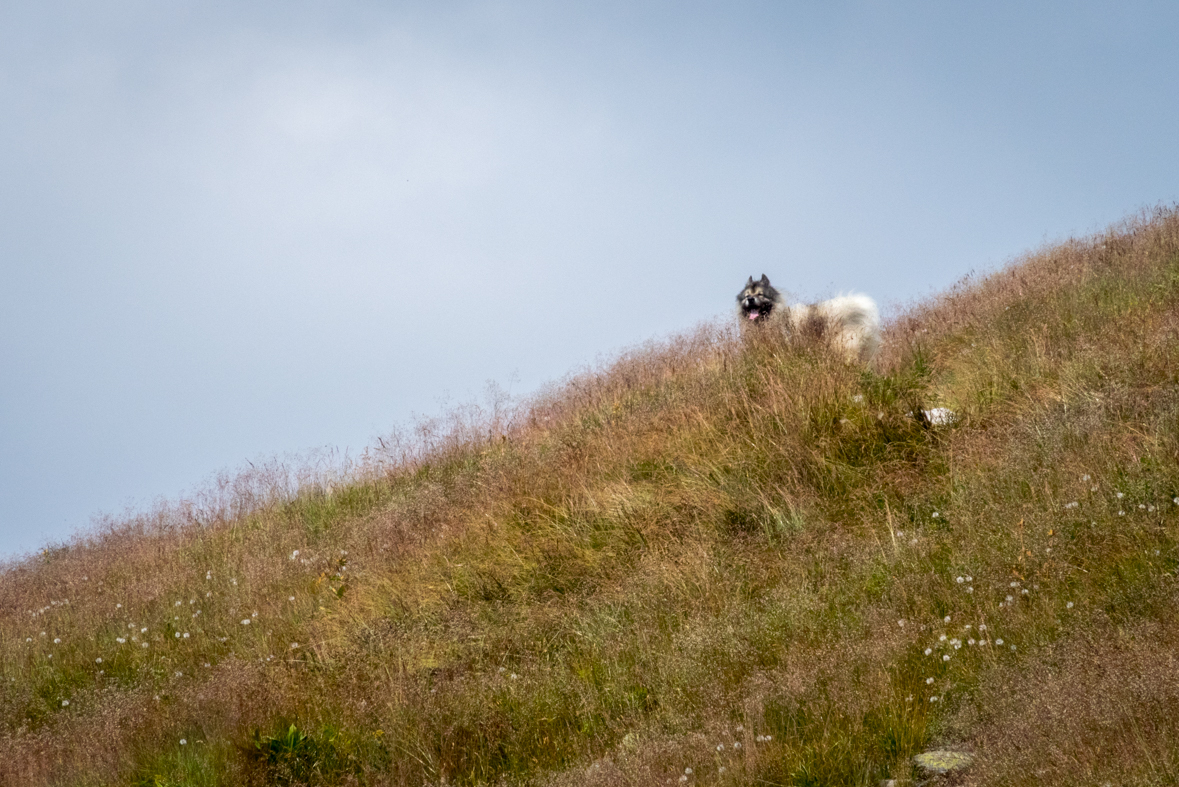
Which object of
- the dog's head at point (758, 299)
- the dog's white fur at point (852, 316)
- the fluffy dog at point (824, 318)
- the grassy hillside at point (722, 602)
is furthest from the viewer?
the dog's head at point (758, 299)

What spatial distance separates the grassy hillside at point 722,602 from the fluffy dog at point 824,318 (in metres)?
0.54

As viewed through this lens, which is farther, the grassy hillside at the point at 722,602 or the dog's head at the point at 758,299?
the dog's head at the point at 758,299

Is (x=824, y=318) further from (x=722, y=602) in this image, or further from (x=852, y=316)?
(x=722, y=602)

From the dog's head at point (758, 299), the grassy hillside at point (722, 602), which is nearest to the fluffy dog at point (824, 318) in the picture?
the dog's head at point (758, 299)

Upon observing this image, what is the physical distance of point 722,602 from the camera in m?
5.83

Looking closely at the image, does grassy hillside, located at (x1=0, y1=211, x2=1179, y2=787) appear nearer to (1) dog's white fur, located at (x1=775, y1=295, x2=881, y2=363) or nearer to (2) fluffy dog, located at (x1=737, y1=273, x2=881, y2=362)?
(2) fluffy dog, located at (x1=737, y1=273, x2=881, y2=362)

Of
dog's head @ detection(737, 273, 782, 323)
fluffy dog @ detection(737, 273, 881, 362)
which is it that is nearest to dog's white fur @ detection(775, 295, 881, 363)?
fluffy dog @ detection(737, 273, 881, 362)

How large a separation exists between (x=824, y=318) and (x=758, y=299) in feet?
9.10

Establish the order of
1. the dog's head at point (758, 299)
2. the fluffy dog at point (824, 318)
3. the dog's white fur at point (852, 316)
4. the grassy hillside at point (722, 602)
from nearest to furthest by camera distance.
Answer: the grassy hillside at point (722, 602) < the fluffy dog at point (824, 318) < the dog's white fur at point (852, 316) < the dog's head at point (758, 299)

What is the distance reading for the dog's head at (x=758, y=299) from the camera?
13031mm

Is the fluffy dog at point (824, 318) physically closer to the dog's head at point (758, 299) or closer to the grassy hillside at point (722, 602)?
the dog's head at point (758, 299)

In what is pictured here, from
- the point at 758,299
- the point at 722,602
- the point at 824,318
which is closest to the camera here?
the point at 722,602

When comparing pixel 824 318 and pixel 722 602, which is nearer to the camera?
pixel 722 602

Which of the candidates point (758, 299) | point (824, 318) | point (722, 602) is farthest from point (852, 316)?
point (722, 602)
